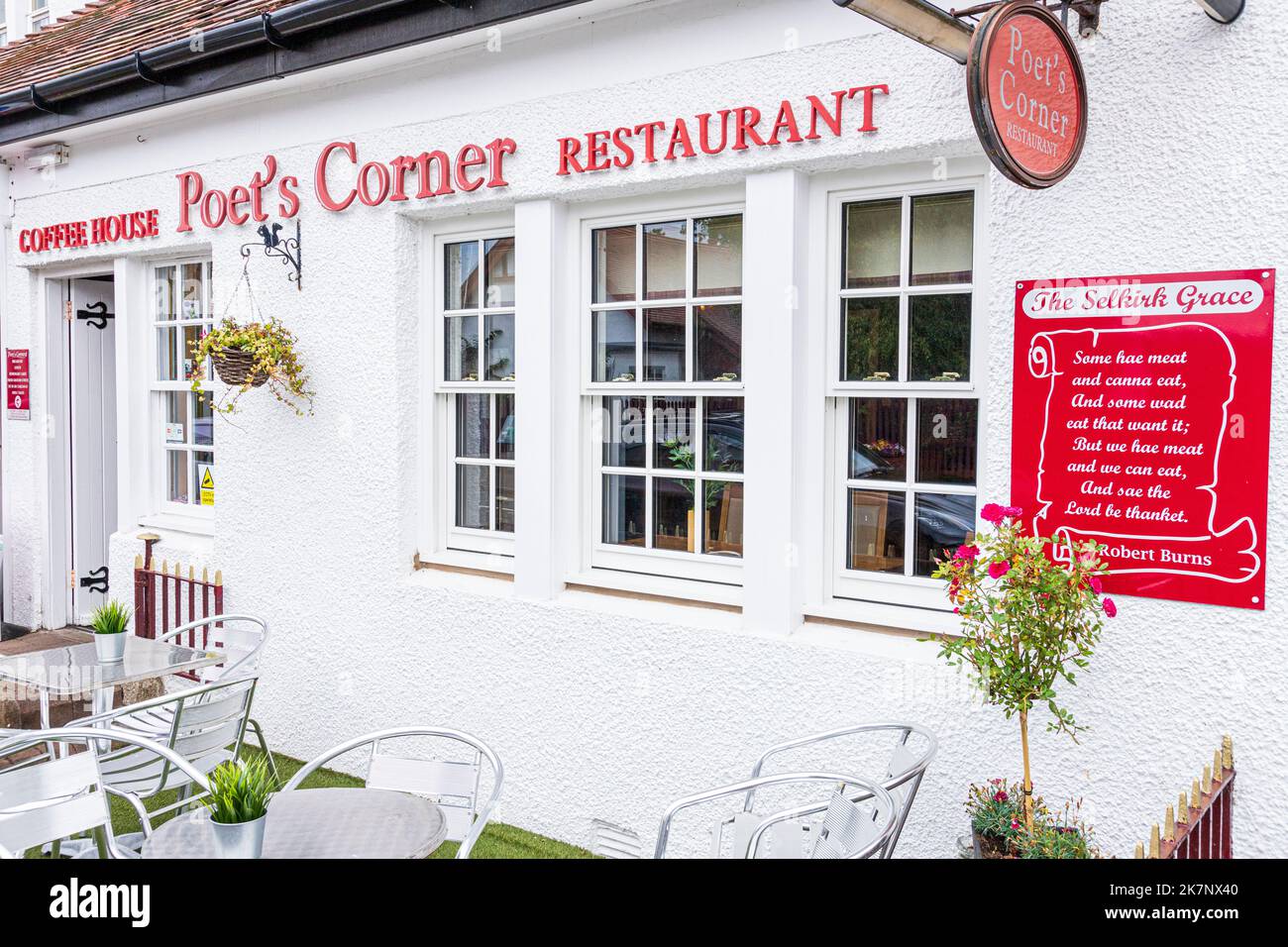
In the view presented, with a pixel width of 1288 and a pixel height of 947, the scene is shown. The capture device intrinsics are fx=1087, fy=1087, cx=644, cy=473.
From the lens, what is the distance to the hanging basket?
593 cm

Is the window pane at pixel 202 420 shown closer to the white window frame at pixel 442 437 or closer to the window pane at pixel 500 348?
the white window frame at pixel 442 437

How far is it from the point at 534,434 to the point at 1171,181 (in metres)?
3.02

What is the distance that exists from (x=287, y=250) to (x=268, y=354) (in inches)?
27.5

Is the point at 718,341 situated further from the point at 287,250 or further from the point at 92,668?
the point at 92,668

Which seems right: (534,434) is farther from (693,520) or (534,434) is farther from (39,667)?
(39,667)

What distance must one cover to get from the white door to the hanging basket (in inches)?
117

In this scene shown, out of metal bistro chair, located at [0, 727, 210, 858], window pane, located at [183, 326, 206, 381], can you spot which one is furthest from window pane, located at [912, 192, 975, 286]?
window pane, located at [183, 326, 206, 381]

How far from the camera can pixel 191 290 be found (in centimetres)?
737

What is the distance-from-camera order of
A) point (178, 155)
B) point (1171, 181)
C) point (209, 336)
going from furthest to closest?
1. point (178, 155)
2. point (209, 336)
3. point (1171, 181)

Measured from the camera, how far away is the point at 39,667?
5.24 meters

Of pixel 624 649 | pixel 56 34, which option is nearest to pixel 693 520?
pixel 624 649

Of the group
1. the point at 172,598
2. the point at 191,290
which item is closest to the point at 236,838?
the point at 172,598

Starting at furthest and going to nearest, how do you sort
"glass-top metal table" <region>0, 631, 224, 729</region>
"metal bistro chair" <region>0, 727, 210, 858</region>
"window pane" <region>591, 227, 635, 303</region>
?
"window pane" <region>591, 227, 635, 303</region> → "glass-top metal table" <region>0, 631, 224, 729</region> → "metal bistro chair" <region>0, 727, 210, 858</region>

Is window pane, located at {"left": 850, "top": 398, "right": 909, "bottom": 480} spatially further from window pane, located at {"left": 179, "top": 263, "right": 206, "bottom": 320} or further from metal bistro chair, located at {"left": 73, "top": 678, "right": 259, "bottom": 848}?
window pane, located at {"left": 179, "top": 263, "right": 206, "bottom": 320}
